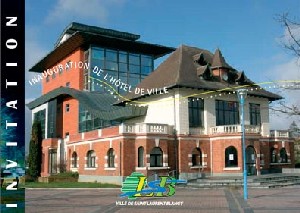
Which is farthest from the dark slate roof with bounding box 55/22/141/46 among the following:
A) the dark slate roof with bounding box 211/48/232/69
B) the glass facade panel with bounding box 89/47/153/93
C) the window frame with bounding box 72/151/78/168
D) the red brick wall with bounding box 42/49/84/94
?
the dark slate roof with bounding box 211/48/232/69

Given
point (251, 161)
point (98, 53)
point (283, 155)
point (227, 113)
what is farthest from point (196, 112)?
point (98, 53)

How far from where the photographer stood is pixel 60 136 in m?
46.7

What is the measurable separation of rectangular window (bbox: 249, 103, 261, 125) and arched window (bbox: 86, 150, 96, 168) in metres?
15.1

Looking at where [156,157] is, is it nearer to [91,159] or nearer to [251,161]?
[91,159]

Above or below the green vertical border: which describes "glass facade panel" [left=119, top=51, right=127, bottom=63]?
above

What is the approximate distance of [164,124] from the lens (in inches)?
1297

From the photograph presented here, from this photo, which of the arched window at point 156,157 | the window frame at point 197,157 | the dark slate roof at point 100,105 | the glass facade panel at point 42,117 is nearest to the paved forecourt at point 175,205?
the arched window at point 156,157

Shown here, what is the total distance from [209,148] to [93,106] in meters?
12.9

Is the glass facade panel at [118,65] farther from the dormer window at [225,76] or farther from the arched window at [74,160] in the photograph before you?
the dormer window at [225,76]

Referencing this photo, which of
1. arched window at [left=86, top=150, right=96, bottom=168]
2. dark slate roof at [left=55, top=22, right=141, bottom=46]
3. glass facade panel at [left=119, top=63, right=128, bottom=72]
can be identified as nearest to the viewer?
arched window at [left=86, top=150, right=96, bottom=168]

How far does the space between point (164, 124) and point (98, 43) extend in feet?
61.8

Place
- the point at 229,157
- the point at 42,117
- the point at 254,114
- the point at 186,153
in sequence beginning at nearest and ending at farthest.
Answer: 1. the point at 186,153
2. the point at 229,157
3. the point at 254,114
4. the point at 42,117

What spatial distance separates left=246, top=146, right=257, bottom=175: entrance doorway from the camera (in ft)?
114

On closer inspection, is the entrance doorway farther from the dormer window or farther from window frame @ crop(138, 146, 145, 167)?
window frame @ crop(138, 146, 145, 167)
